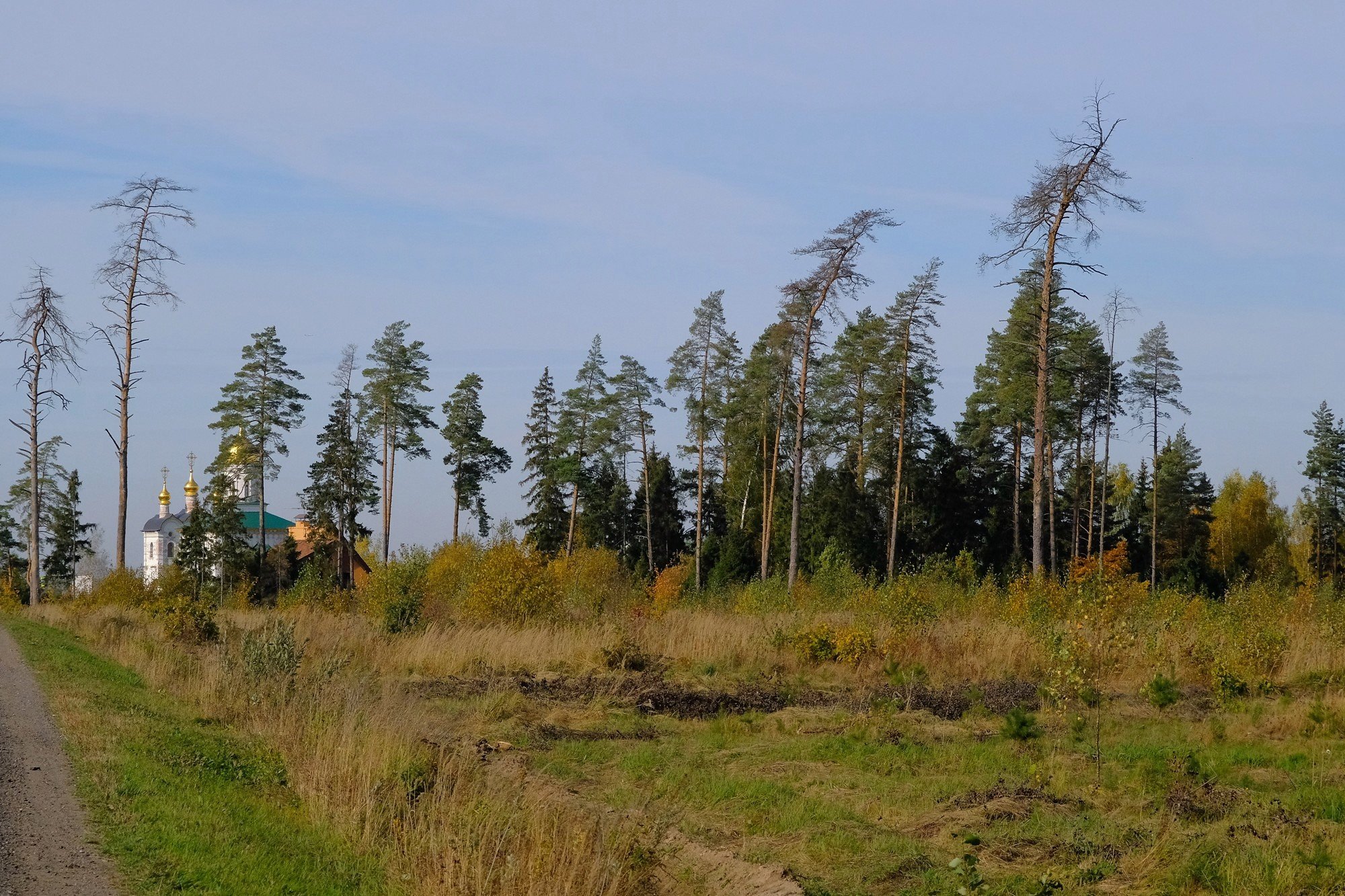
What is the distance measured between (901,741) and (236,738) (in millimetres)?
7155

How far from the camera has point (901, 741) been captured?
12.4 metres

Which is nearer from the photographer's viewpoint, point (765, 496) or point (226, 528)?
point (765, 496)

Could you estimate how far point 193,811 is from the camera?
8.27 m

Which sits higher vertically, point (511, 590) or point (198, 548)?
point (511, 590)

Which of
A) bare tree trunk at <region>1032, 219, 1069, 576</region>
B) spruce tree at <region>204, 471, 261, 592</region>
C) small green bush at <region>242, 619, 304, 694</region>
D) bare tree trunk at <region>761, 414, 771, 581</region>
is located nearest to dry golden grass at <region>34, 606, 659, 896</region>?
small green bush at <region>242, 619, 304, 694</region>

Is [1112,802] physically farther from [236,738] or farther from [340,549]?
[340,549]

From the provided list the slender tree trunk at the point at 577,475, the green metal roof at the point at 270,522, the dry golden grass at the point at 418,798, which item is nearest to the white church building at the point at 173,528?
the green metal roof at the point at 270,522

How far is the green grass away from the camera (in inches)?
274

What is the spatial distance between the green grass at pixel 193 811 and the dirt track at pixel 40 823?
0.14m

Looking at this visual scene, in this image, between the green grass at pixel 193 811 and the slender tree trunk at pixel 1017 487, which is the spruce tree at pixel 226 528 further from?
the green grass at pixel 193 811

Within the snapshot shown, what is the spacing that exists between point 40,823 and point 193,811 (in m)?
0.99

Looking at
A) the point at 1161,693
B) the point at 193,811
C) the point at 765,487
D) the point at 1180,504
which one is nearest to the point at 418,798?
the point at 193,811

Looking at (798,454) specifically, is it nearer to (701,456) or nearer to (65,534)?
(701,456)

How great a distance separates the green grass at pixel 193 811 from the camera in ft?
22.9
